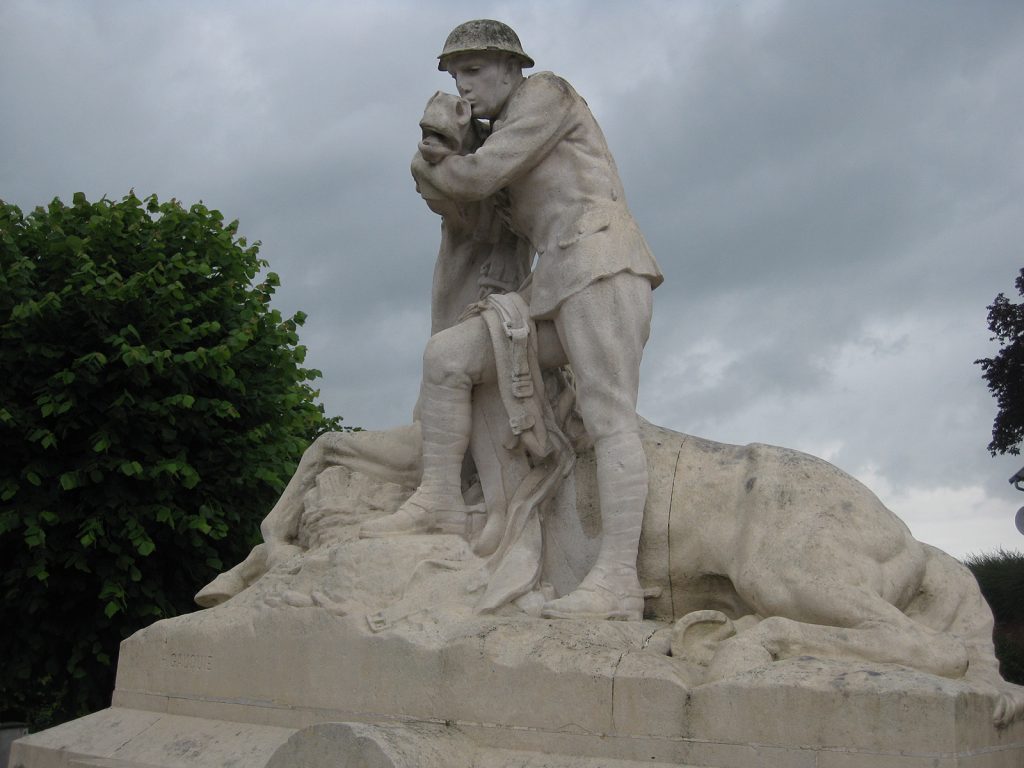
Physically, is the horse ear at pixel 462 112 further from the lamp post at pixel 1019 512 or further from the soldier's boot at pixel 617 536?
the lamp post at pixel 1019 512

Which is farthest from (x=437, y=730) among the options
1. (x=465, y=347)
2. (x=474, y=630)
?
(x=465, y=347)

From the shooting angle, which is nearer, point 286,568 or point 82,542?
point 286,568

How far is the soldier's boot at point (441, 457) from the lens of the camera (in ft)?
22.2

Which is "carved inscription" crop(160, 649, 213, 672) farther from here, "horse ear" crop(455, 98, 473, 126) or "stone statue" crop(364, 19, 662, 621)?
"horse ear" crop(455, 98, 473, 126)

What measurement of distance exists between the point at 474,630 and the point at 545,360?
5.43ft

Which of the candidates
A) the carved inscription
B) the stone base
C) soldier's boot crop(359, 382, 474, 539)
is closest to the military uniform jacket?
soldier's boot crop(359, 382, 474, 539)

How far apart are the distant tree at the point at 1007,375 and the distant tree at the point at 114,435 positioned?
12.3 meters

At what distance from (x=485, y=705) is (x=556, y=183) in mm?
2787

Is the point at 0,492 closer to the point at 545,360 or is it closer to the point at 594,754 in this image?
the point at 545,360

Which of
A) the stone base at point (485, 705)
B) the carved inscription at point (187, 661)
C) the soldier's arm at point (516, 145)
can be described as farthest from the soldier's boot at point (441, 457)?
the carved inscription at point (187, 661)

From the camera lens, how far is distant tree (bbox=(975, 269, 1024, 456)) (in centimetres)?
1961

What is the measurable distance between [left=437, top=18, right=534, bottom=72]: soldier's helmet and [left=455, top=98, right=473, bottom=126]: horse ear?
1.03 feet

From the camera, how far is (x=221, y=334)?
11.9 metres

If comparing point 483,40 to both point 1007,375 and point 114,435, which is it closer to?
point 114,435
